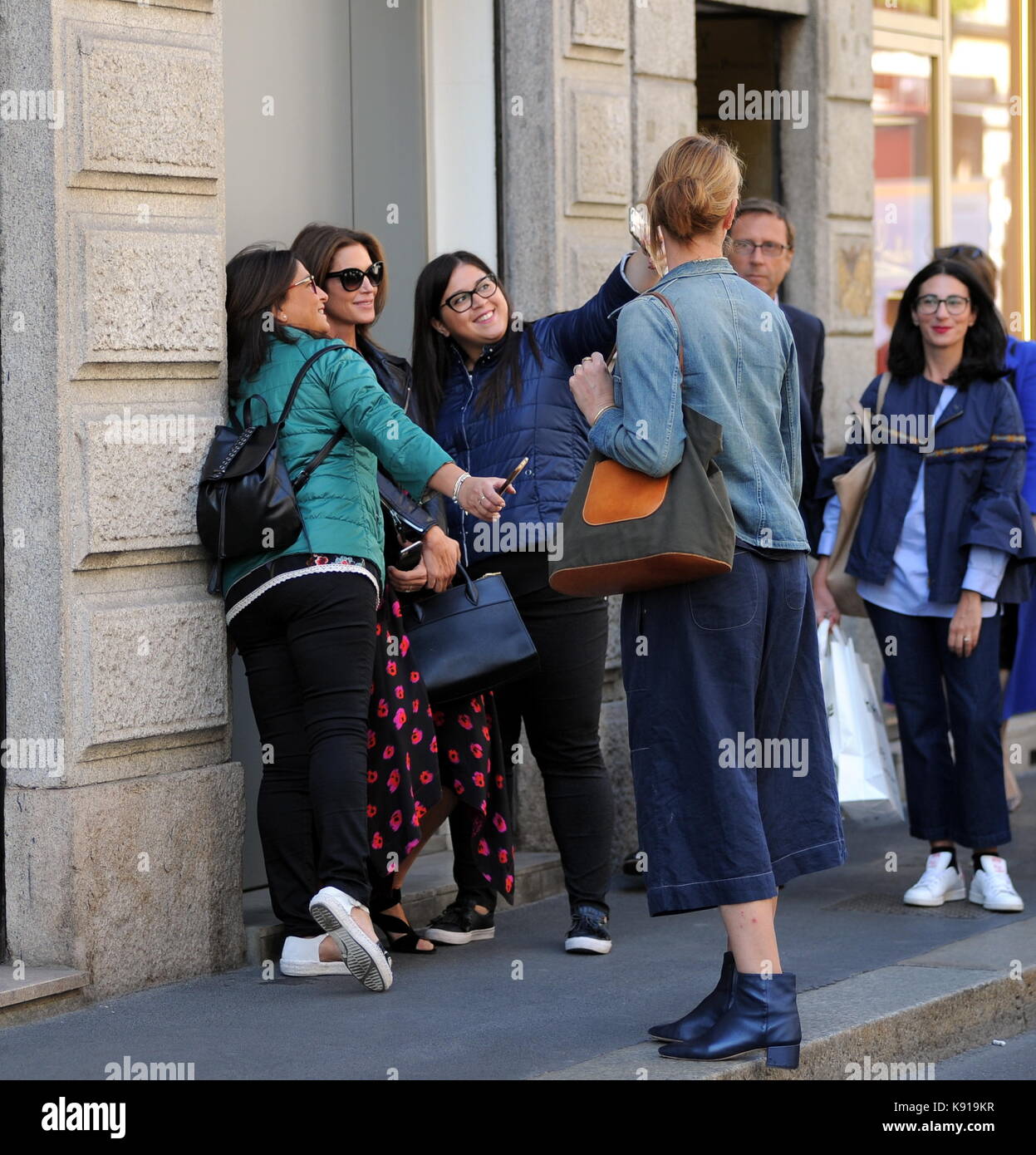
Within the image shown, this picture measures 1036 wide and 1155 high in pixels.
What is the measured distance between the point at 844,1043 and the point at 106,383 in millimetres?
2623

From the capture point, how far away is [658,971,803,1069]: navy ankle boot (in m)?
4.37

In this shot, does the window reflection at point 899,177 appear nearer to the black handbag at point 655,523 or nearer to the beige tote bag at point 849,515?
the beige tote bag at point 849,515

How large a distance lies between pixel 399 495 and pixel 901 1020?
2033 mm

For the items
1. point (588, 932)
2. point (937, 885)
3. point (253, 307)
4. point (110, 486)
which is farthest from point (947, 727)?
point (110, 486)

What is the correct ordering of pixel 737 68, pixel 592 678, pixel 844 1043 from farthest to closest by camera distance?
pixel 737 68
pixel 592 678
pixel 844 1043

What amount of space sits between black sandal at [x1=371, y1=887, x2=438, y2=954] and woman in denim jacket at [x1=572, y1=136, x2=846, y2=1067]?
149 cm

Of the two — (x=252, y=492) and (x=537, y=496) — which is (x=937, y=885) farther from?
(x=252, y=492)

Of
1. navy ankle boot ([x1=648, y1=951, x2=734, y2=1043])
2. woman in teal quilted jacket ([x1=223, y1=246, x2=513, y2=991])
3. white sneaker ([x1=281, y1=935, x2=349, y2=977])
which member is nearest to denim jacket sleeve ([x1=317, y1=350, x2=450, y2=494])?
woman in teal quilted jacket ([x1=223, y1=246, x2=513, y2=991])

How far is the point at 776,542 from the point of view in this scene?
172 inches

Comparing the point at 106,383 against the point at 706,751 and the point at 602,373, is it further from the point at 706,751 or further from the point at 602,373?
the point at 706,751

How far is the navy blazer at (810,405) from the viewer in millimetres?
6941

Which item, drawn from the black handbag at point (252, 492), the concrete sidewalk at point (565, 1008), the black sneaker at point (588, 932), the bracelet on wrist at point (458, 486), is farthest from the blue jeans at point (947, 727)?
the black handbag at point (252, 492)

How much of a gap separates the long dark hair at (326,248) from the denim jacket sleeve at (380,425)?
1.53ft
